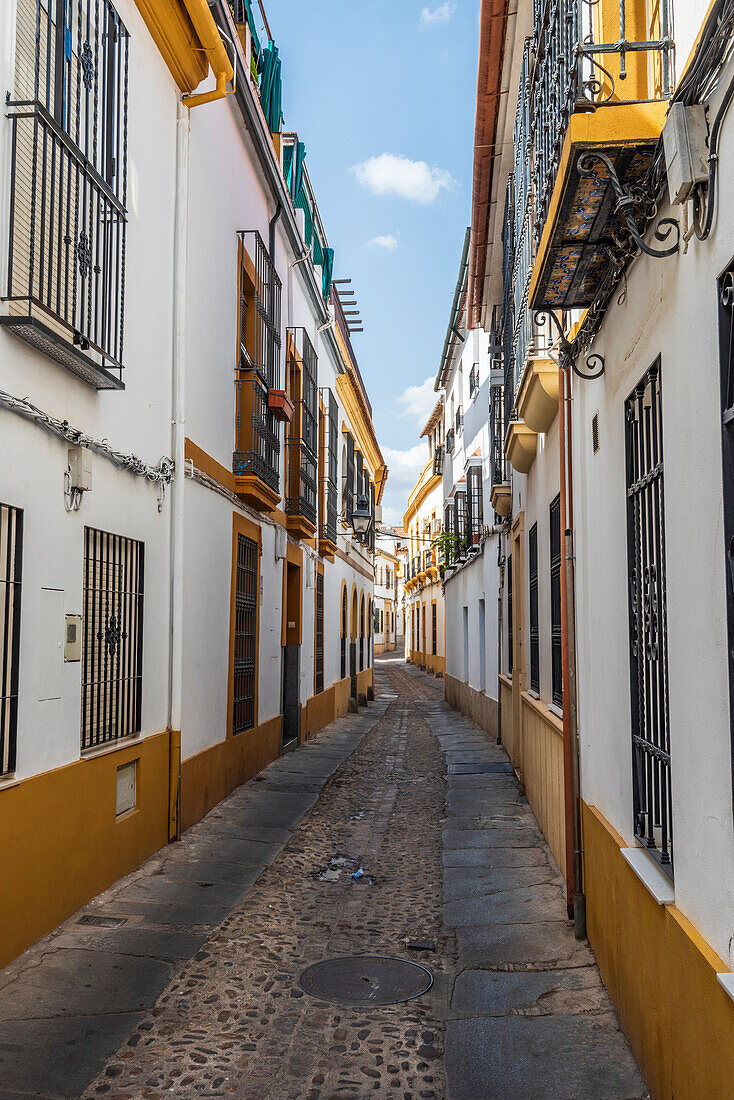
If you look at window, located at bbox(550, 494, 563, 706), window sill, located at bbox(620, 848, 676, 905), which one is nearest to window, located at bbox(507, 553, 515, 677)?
window, located at bbox(550, 494, 563, 706)

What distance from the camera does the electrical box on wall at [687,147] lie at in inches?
103

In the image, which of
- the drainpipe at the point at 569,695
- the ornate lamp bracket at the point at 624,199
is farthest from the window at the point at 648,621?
the drainpipe at the point at 569,695

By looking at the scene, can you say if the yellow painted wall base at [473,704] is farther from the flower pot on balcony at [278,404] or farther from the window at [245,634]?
the flower pot on balcony at [278,404]

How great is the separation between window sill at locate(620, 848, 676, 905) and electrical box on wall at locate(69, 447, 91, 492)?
11.3 ft

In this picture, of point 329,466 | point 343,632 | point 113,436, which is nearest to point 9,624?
point 113,436

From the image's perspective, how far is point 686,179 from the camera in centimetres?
261

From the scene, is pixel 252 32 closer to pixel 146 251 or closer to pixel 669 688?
pixel 146 251

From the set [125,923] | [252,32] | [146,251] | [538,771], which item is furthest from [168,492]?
[252,32]

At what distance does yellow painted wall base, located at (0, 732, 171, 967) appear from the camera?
4.42 metres

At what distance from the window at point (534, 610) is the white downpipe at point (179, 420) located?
314 centimetres

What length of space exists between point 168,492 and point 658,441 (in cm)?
439

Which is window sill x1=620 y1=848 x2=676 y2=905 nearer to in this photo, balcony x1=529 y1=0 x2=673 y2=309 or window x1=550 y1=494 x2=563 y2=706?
balcony x1=529 y1=0 x2=673 y2=309

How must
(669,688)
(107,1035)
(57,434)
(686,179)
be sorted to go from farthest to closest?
(57,434) < (107,1035) < (669,688) < (686,179)

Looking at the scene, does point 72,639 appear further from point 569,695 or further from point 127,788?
point 569,695
